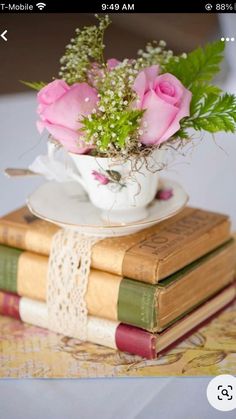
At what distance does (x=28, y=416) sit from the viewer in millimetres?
822

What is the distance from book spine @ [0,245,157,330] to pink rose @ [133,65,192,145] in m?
0.18

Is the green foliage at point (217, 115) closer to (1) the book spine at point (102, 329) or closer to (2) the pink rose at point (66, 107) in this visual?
(2) the pink rose at point (66, 107)

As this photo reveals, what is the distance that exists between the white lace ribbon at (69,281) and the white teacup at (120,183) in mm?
47

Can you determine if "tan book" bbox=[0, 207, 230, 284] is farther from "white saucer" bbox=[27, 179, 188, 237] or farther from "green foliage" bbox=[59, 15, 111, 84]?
"green foliage" bbox=[59, 15, 111, 84]

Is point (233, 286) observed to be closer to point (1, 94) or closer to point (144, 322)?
point (144, 322)

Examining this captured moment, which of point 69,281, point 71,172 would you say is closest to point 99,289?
point 69,281

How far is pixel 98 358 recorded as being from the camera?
3.04ft

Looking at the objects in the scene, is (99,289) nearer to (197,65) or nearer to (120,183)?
(120,183)

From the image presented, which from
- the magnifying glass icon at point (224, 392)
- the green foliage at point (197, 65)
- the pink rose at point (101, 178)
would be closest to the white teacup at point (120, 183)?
the pink rose at point (101, 178)

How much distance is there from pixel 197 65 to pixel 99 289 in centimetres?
30

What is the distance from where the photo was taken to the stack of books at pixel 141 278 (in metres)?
0.91
